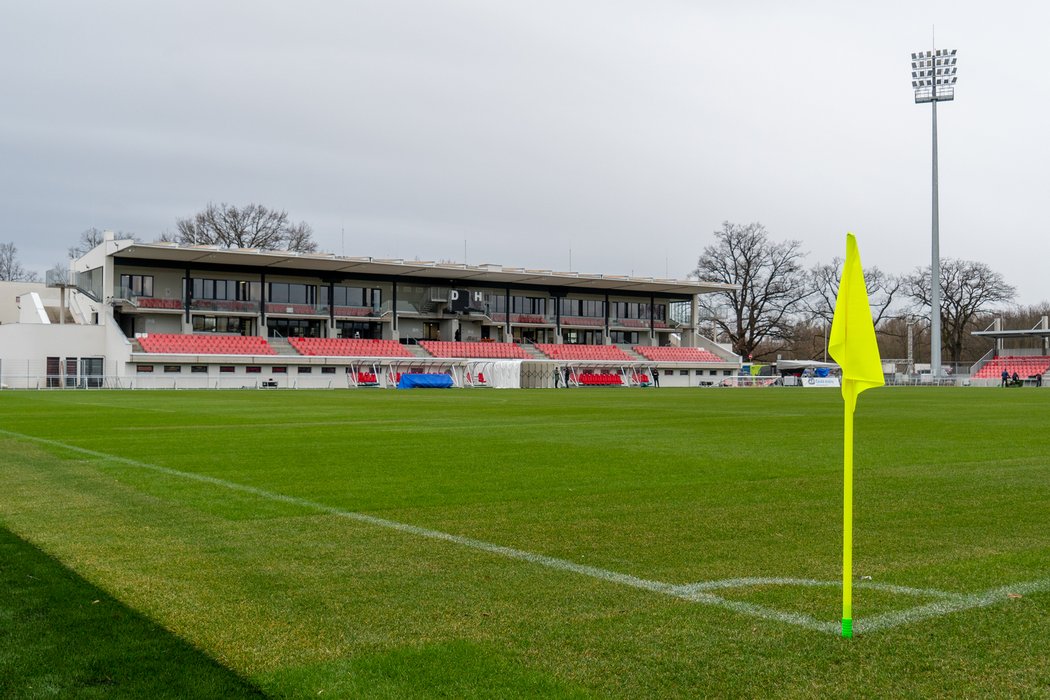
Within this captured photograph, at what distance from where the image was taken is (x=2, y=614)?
18.0ft

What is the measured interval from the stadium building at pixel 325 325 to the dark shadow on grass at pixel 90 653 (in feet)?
201

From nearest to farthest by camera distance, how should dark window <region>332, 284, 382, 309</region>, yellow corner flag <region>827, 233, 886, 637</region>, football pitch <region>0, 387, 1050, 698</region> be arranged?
1. football pitch <region>0, 387, 1050, 698</region>
2. yellow corner flag <region>827, 233, 886, 637</region>
3. dark window <region>332, 284, 382, 309</region>

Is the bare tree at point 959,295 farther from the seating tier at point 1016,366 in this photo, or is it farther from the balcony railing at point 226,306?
the balcony railing at point 226,306

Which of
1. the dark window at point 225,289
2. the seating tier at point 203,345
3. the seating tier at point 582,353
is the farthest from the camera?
the seating tier at point 582,353

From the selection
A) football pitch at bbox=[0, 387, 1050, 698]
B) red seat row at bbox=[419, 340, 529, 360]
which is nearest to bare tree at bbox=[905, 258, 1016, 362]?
red seat row at bbox=[419, 340, 529, 360]

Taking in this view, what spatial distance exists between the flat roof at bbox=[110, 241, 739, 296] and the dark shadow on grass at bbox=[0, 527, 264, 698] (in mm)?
65813

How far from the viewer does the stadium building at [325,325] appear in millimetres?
66312

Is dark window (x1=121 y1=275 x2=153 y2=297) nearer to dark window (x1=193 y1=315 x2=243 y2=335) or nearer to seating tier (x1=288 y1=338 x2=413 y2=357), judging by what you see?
dark window (x1=193 y1=315 x2=243 y2=335)

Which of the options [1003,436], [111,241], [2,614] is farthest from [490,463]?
[111,241]

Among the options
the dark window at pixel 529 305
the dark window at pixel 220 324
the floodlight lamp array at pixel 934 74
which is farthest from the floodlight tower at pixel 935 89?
the dark window at pixel 220 324

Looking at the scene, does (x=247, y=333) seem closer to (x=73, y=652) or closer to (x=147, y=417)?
(x=147, y=417)

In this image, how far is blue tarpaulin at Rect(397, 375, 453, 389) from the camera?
218 ft

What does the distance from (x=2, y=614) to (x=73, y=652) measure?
101cm

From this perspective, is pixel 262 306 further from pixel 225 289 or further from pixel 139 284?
pixel 139 284
